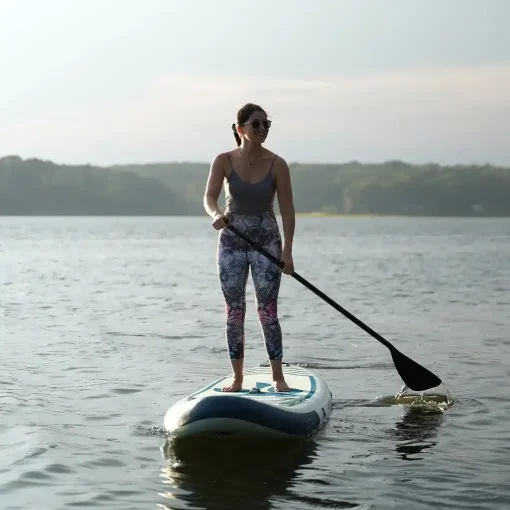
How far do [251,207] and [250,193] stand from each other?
110 mm

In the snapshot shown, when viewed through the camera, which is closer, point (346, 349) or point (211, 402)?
point (211, 402)

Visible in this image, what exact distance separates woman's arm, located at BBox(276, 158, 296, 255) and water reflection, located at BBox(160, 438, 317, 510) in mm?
1534

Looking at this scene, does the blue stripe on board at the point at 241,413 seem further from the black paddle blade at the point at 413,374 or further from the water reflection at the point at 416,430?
the black paddle blade at the point at 413,374

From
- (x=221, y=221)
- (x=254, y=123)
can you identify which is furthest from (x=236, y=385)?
(x=254, y=123)

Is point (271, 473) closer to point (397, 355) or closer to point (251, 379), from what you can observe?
point (251, 379)

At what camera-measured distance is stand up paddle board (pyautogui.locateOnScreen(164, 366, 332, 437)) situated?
7422 mm

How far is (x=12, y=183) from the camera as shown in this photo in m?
158

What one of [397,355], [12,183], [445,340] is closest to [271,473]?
[397,355]

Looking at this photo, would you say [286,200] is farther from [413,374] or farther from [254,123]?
[413,374]

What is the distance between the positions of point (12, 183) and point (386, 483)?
15587 cm

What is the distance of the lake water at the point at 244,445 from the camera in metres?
6.66

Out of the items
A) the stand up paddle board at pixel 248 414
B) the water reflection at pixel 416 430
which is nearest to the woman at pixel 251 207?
the stand up paddle board at pixel 248 414

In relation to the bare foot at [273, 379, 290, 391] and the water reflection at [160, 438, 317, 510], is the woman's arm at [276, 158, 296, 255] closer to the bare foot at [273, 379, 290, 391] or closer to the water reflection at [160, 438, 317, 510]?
the bare foot at [273, 379, 290, 391]

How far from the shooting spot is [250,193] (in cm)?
801
